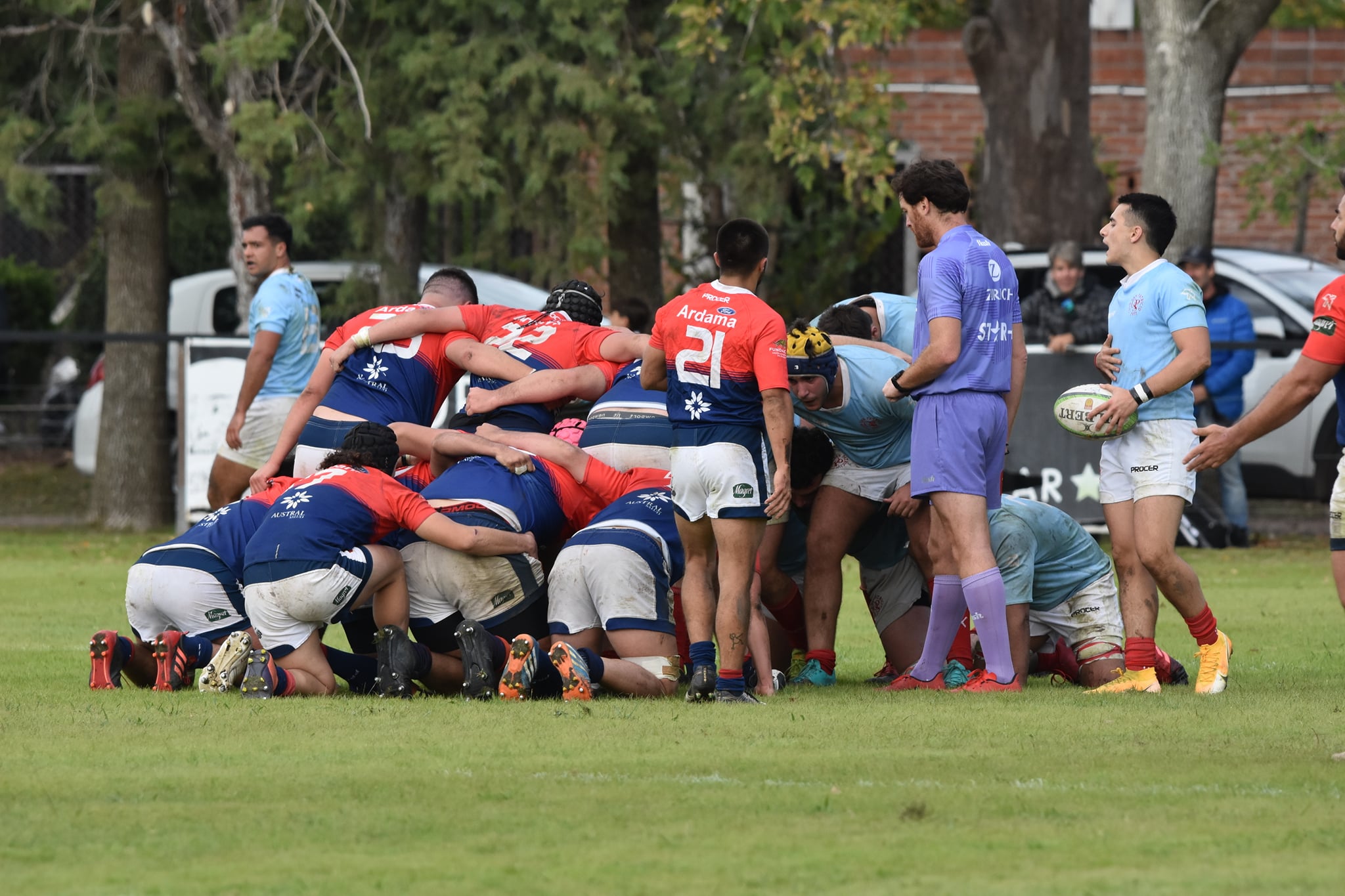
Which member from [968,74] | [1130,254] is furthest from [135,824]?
[968,74]

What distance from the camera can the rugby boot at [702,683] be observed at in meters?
7.30

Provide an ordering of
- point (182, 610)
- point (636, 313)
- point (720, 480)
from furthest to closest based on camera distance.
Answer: point (636, 313) < point (182, 610) < point (720, 480)

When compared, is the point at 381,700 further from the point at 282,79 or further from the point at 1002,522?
the point at 282,79

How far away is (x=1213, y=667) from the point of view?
764cm

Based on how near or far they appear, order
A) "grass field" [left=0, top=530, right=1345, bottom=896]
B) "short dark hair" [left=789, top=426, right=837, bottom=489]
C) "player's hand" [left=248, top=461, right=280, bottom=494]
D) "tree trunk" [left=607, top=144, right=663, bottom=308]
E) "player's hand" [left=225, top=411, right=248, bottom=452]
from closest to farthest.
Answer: "grass field" [left=0, top=530, right=1345, bottom=896] → "short dark hair" [left=789, top=426, right=837, bottom=489] → "player's hand" [left=248, top=461, right=280, bottom=494] → "player's hand" [left=225, top=411, right=248, bottom=452] → "tree trunk" [left=607, top=144, right=663, bottom=308]

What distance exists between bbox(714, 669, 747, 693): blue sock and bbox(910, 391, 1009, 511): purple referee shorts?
106 cm

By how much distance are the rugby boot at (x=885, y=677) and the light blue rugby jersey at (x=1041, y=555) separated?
0.74 m

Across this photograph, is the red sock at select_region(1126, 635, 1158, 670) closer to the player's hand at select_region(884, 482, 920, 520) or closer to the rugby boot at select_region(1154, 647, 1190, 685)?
the rugby boot at select_region(1154, 647, 1190, 685)

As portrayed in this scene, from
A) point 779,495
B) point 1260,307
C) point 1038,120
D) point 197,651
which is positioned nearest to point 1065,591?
point 779,495

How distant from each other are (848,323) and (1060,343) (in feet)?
20.4

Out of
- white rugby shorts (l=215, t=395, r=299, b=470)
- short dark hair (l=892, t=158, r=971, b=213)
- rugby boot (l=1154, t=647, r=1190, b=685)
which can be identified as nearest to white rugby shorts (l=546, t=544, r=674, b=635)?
short dark hair (l=892, t=158, r=971, b=213)

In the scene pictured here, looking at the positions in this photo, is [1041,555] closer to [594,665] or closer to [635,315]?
[594,665]

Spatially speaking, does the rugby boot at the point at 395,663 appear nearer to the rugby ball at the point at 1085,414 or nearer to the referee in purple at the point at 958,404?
the referee in purple at the point at 958,404

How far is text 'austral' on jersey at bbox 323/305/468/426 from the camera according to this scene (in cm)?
944
